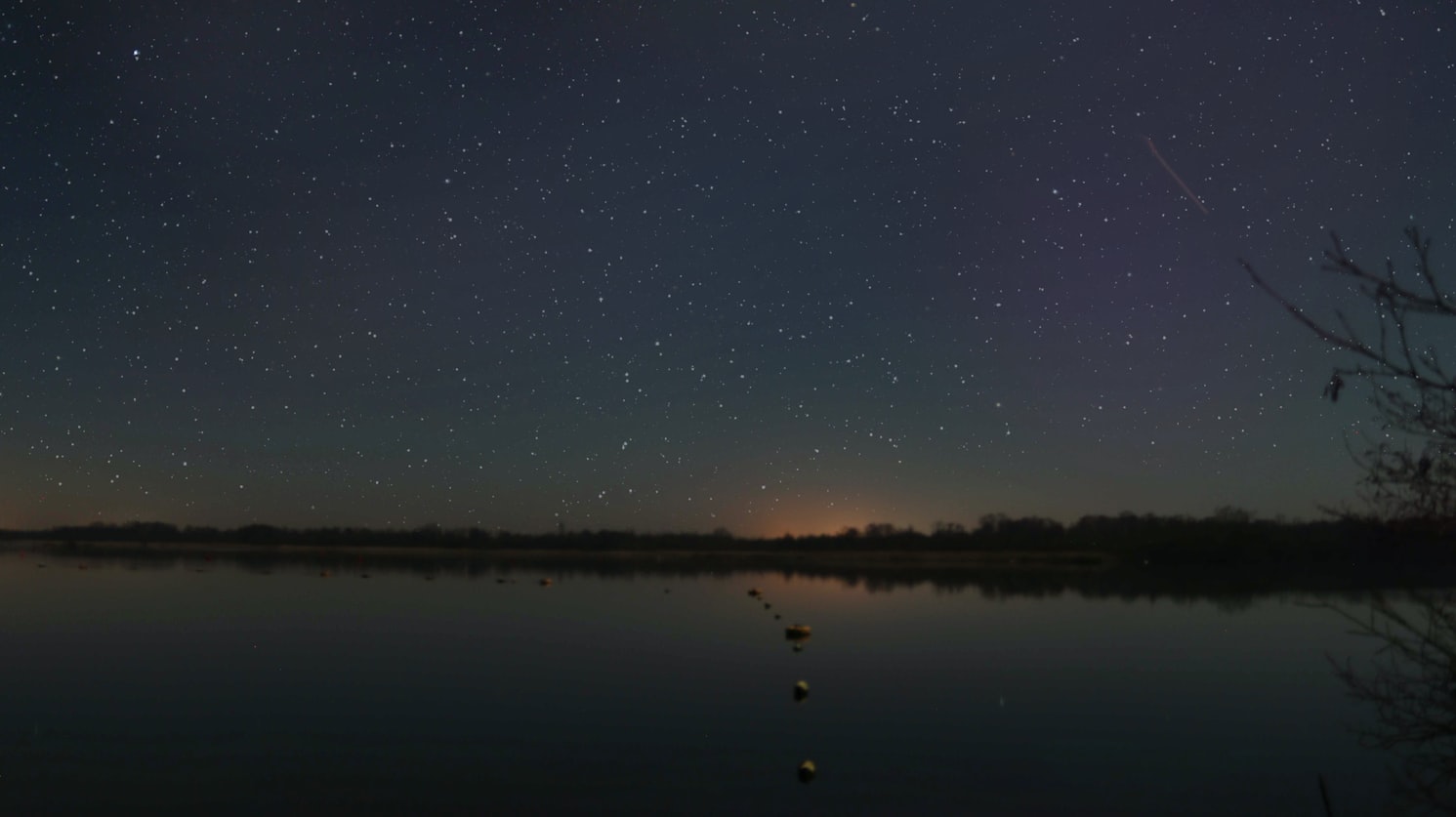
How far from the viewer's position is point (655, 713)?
14609 mm

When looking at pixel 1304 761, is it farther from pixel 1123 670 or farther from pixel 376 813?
pixel 376 813

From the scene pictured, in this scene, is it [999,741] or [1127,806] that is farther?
[999,741]

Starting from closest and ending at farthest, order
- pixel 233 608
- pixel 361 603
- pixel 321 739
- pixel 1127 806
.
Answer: pixel 1127 806 → pixel 321 739 → pixel 233 608 → pixel 361 603

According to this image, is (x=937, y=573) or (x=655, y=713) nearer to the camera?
(x=655, y=713)

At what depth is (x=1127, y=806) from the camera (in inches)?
412

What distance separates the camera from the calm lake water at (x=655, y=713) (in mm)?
10430

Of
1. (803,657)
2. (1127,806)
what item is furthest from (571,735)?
(803,657)

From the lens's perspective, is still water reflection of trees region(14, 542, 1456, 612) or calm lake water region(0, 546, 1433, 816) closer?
calm lake water region(0, 546, 1433, 816)

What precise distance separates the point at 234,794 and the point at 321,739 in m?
2.34

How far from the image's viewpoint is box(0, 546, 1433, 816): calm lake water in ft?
34.2

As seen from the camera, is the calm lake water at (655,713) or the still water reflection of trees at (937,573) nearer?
the calm lake water at (655,713)

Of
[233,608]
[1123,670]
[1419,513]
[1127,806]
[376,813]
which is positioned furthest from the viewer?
[233,608]

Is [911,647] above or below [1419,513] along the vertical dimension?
below

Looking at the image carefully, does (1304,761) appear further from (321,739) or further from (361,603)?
(361,603)
